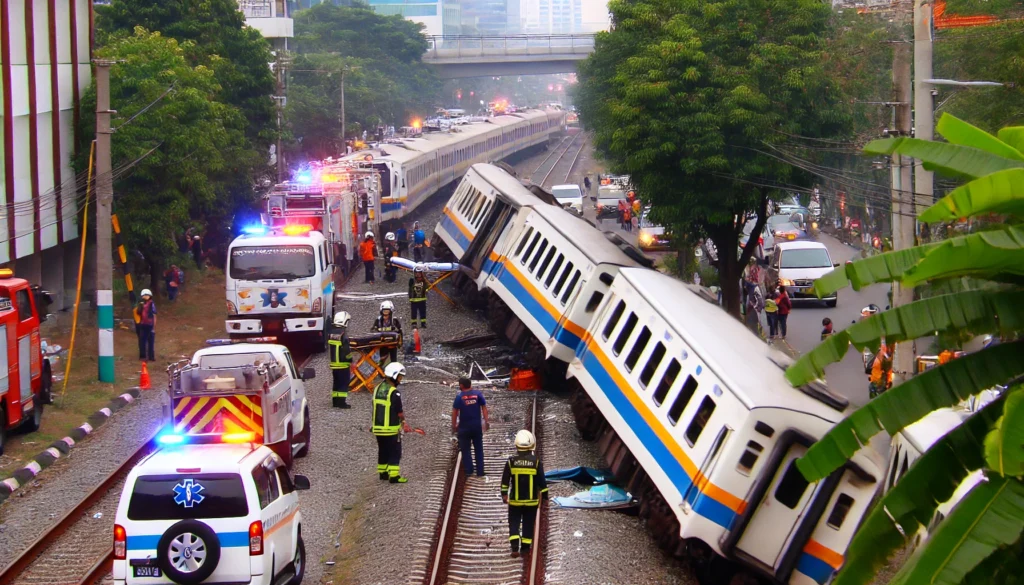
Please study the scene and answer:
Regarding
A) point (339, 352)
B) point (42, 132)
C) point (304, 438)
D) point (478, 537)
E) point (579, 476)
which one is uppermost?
point (42, 132)

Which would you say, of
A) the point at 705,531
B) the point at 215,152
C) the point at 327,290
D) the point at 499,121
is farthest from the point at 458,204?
the point at 499,121

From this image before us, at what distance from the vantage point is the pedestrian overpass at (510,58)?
80.2 meters

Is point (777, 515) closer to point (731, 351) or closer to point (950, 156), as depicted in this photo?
point (731, 351)

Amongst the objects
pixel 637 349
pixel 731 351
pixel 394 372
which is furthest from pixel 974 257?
pixel 394 372

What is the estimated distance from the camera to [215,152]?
98.2 feet

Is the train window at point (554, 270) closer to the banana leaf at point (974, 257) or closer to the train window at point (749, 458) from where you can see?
the train window at point (749, 458)

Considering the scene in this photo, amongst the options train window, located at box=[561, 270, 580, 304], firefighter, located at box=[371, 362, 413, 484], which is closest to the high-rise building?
train window, located at box=[561, 270, 580, 304]

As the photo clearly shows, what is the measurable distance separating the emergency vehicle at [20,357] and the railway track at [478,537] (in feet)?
20.4

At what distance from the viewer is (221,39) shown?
128 feet

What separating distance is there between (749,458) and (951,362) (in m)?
4.99

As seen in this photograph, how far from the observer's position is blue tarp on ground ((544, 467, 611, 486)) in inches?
620

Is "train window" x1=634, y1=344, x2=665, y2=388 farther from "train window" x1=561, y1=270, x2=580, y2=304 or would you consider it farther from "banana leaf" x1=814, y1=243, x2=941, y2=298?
"banana leaf" x1=814, y1=243, x2=941, y2=298

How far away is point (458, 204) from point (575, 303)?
547 inches

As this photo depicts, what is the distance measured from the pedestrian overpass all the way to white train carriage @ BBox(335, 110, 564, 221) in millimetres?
3888
